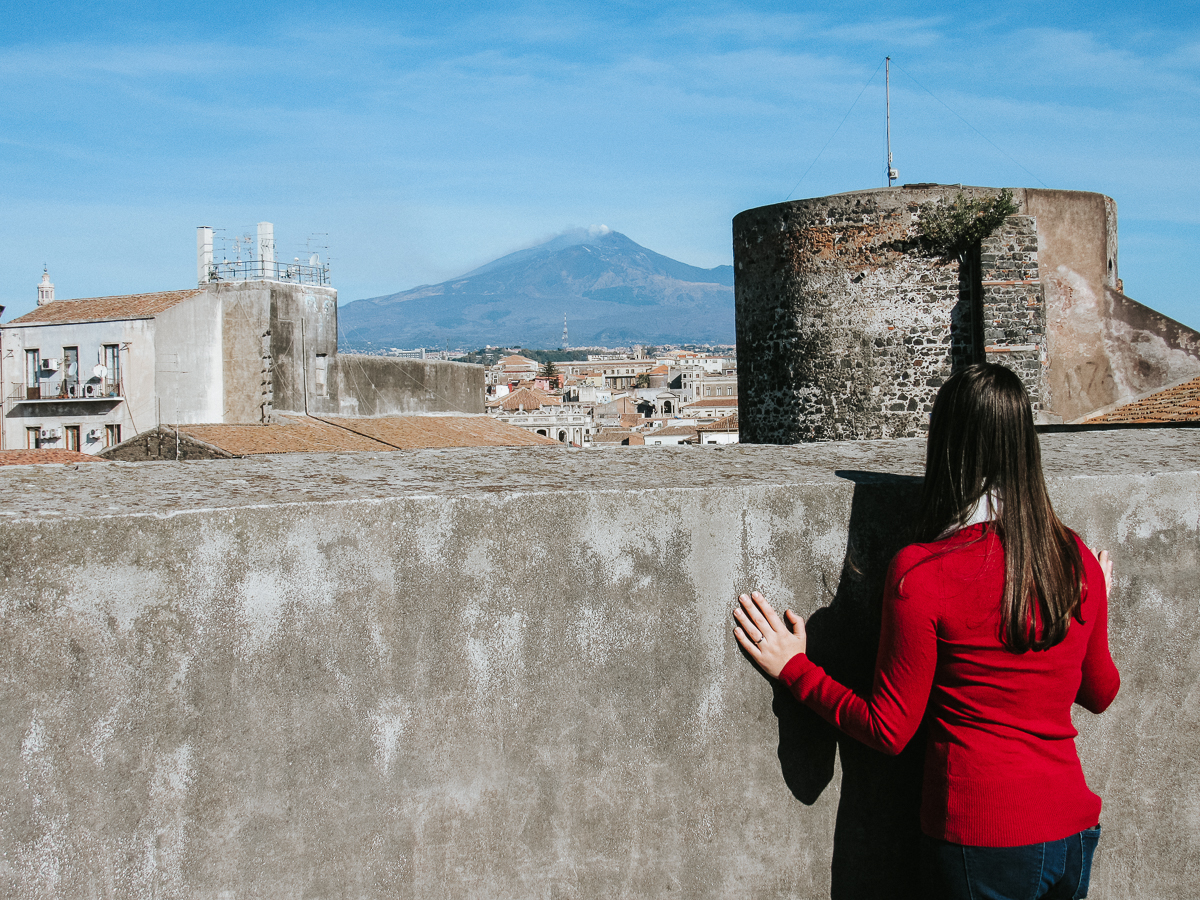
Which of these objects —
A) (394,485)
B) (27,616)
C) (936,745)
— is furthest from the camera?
(394,485)

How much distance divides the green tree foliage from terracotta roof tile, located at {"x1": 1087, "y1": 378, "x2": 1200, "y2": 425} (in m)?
2.44

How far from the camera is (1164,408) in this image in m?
10.4

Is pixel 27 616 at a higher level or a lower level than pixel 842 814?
higher

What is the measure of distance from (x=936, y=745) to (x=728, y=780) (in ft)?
1.41

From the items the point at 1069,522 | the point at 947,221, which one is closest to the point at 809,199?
the point at 947,221

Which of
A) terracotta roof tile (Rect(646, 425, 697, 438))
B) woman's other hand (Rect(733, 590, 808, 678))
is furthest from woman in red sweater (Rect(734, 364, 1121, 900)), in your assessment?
terracotta roof tile (Rect(646, 425, 697, 438))

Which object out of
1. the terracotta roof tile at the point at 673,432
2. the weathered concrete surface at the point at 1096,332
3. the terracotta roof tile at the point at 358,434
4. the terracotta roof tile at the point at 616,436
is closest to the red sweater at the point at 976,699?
the weathered concrete surface at the point at 1096,332

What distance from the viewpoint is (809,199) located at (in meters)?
11.2

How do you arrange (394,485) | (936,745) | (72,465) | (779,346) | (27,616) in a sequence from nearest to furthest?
(27,616), (936,745), (394,485), (72,465), (779,346)

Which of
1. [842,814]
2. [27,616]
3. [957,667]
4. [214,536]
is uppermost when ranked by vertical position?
[214,536]

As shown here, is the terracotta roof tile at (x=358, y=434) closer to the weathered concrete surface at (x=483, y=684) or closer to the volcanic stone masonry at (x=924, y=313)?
the volcanic stone masonry at (x=924, y=313)

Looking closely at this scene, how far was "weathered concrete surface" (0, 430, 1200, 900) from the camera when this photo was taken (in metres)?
1.73

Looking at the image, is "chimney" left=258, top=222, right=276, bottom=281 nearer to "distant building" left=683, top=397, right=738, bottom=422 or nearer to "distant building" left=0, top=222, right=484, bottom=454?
"distant building" left=0, top=222, right=484, bottom=454

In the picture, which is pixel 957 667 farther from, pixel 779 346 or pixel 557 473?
pixel 779 346
